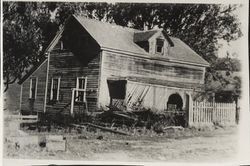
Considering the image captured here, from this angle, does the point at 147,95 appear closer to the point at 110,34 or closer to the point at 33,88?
the point at 110,34

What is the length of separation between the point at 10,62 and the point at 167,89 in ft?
6.16

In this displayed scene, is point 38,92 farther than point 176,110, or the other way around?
point 38,92

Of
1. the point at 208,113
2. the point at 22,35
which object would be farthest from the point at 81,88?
the point at 208,113

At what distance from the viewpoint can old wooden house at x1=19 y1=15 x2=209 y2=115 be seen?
5.49 m

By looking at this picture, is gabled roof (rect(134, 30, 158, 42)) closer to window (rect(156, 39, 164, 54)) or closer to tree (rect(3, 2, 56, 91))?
window (rect(156, 39, 164, 54))

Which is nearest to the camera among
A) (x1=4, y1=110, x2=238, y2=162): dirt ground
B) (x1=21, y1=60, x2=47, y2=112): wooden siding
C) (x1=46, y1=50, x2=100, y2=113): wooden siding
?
(x1=4, y1=110, x2=238, y2=162): dirt ground

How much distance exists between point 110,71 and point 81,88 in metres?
0.40

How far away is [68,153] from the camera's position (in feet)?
17.9

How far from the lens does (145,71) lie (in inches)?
218

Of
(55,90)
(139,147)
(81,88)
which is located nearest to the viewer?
(139,147)

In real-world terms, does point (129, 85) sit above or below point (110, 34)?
below

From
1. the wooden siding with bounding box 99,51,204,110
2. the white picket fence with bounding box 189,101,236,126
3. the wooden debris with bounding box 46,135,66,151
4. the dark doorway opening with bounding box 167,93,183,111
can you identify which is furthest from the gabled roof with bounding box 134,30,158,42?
the wooden debris with bounding box 46,135,66,151

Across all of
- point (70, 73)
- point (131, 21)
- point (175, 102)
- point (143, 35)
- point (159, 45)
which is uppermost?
point (131, 21)

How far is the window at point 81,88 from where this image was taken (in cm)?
554
